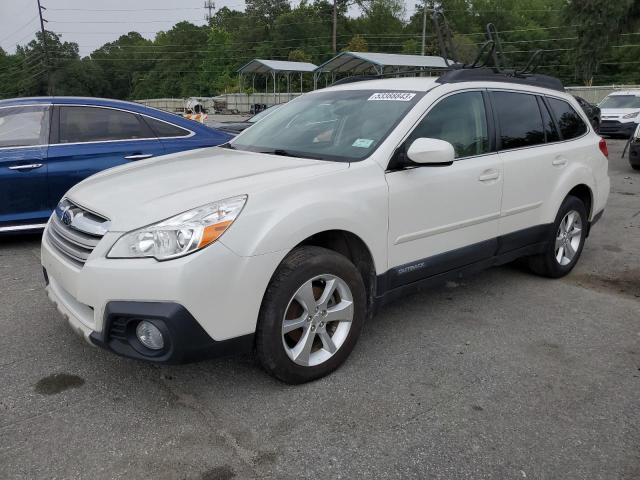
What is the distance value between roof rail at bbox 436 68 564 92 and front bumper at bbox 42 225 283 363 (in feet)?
6.39

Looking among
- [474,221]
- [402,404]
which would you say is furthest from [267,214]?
[474,221]

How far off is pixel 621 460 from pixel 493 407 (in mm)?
609

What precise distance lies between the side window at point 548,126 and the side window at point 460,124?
0.86 m

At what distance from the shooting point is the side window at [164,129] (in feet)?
20.1

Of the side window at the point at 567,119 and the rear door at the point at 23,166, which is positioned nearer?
the side window at the point at 567,119

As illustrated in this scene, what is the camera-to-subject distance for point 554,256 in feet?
15.6

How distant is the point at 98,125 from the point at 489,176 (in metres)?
4.08

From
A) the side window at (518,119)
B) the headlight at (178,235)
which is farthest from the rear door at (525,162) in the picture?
the headlight at (178,235)

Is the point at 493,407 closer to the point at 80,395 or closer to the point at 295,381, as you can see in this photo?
the point at 295,381

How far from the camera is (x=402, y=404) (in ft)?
9.48

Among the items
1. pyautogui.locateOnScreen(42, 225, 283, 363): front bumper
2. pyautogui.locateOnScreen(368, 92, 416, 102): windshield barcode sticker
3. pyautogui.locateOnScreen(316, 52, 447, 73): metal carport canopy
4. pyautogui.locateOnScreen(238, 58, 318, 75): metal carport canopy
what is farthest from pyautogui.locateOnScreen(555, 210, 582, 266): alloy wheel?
pyautogui.locateOnScreen(238, 58, 318, 75): metal carport canopy

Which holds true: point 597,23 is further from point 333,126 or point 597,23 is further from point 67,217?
point 67,217

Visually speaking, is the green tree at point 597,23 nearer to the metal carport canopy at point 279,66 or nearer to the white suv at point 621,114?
the metal carport canopy at point 279,66

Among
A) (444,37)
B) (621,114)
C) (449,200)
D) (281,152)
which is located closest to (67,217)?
(281,152)
